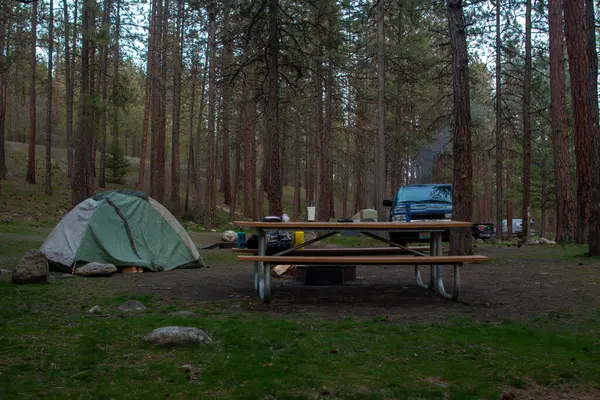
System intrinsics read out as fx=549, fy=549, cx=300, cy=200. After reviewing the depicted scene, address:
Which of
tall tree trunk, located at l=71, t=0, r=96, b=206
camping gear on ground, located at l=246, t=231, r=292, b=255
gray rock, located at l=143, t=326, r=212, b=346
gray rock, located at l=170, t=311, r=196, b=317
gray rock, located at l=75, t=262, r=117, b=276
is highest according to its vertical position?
tall tree trunk, located at l=71, t=0, r=96, b=206

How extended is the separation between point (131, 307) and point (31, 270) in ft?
9.17

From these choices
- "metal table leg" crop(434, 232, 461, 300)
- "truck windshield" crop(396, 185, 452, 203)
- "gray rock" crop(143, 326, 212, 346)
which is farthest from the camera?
"truck windshield" crop(396, 185, 452, 203)

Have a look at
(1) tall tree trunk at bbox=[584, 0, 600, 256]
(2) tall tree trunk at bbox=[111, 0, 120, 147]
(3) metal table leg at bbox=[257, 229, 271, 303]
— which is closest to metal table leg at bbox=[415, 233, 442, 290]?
(3) metal table leg at bbox=[257, 229, 271, 303]

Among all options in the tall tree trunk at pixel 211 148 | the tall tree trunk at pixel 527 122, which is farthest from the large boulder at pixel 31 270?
the tall tree trunk at pixel 527 122

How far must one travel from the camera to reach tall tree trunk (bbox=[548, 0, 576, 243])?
649 inches

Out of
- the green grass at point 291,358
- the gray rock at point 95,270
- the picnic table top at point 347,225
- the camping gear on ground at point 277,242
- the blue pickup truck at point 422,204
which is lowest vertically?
the green grass at point 291,358

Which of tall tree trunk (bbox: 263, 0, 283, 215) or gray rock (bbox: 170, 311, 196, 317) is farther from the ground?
tall tree trunk (bbox: 263, 0, 283, 215)

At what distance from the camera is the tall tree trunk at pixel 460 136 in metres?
10.3

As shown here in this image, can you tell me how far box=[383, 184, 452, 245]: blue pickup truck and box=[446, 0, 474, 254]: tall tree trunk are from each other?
443 cm

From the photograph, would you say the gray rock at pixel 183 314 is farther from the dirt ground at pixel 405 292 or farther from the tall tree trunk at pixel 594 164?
the tall tree trunk at pixel 594 164

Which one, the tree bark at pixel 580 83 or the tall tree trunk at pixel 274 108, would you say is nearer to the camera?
the tree bark at pixel 580 83

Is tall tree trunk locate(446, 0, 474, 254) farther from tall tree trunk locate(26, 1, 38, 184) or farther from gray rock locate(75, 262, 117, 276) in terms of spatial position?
tall tree trunk locate(26, 1, 38, 184)

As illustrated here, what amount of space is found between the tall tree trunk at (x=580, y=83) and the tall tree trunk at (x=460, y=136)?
290 centimetres

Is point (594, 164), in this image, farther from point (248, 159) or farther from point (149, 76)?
point (248, 159)
